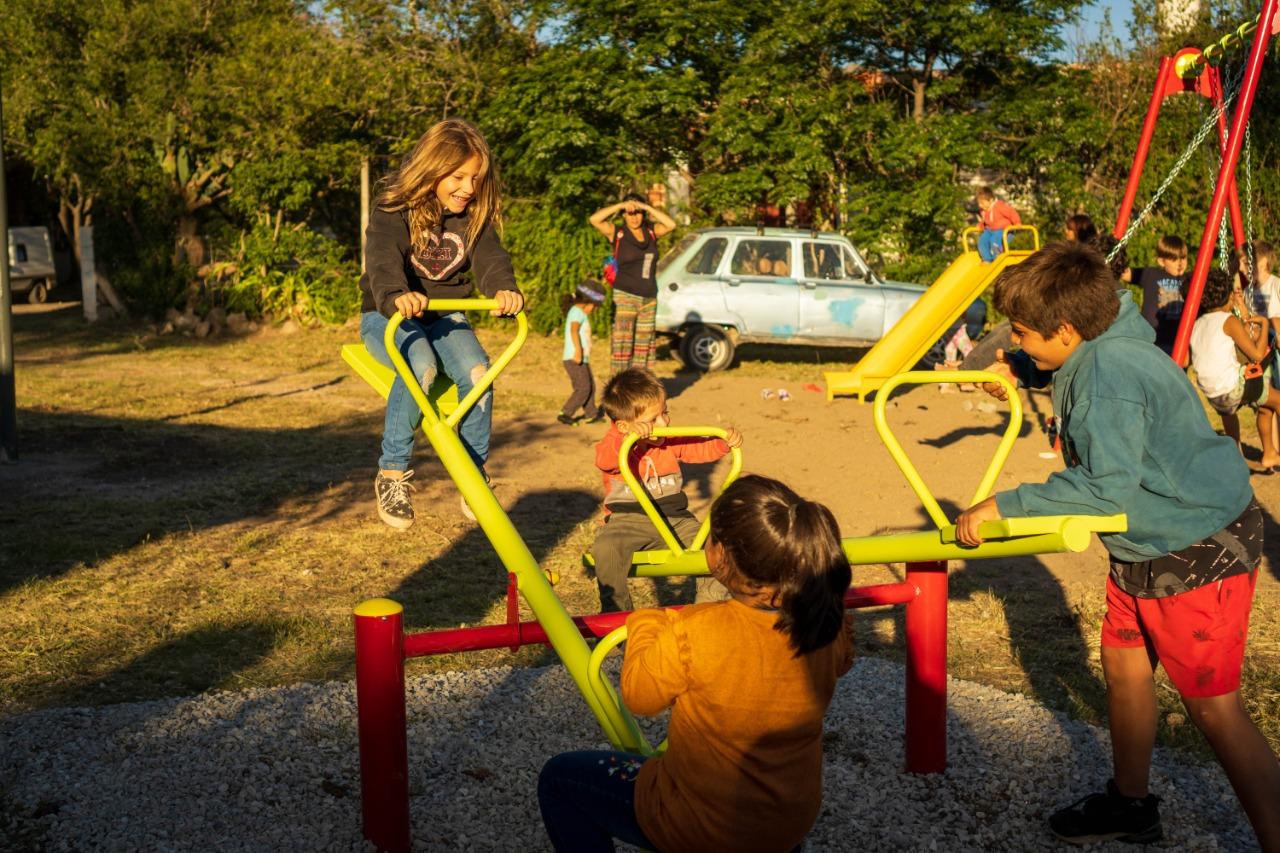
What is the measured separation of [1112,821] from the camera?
11.7 ft

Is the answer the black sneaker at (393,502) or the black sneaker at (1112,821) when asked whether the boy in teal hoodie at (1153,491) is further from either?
the black sneaker at (393,502)

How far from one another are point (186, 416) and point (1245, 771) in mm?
10482

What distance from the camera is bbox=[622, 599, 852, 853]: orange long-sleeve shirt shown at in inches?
98.8

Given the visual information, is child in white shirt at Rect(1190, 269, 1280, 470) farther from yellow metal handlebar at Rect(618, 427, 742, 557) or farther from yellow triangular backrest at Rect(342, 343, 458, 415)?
yellow triangular backrest at Rect(342, 343, 458, 415)

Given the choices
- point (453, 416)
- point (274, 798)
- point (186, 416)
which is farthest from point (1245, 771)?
point (186, 416)

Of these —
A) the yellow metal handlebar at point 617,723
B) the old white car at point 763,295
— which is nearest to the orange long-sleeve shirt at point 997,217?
the old white car at point 763,295

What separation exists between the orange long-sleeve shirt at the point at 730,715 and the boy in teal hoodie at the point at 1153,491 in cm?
83

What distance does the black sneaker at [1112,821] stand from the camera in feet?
11.7

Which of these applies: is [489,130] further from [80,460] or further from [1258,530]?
[1258,530]

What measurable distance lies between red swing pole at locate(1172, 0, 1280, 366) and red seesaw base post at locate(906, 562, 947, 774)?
4926 millimetres

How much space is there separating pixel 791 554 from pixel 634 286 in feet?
32.8

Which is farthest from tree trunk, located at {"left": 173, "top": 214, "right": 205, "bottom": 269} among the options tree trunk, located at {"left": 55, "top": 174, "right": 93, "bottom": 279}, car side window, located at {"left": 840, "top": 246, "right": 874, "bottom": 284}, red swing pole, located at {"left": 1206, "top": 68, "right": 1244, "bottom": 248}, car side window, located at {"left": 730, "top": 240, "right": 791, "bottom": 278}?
red swing pole, located at {"left": 1206, "top": 68, "right": 1244, "bottom": 248}

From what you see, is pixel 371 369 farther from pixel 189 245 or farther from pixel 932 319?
pixel 189 245

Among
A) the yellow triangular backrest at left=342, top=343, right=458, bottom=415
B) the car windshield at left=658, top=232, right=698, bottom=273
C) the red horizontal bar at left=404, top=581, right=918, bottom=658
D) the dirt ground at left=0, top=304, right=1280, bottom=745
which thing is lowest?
the dirt ground at left=0, top=304, right=1280, bottom=745
